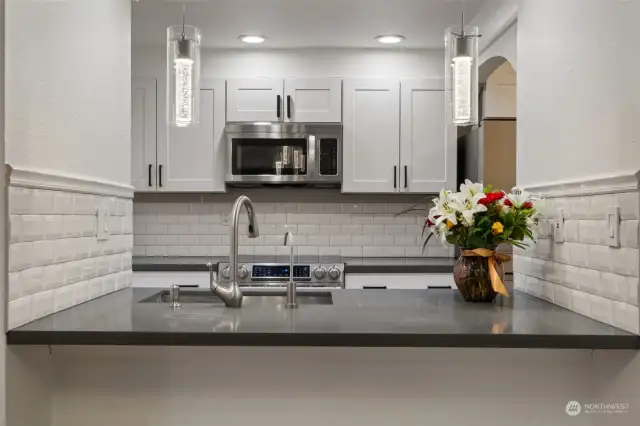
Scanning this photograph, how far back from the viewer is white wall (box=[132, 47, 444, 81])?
13.9ft

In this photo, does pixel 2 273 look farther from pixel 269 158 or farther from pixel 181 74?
pixel 269 158

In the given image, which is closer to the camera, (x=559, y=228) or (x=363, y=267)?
(x=559, y=228)

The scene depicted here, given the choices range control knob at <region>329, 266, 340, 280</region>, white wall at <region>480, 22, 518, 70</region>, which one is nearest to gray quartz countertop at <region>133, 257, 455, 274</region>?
range control knob at <region>329, 266, 340, 280</region>

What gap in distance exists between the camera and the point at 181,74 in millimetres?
2217

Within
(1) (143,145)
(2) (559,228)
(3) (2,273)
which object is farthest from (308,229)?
(3) (2,273)

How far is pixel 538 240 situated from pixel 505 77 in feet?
7.46

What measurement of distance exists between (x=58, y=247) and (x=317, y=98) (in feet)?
8.78

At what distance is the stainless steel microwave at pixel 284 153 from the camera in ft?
13.2

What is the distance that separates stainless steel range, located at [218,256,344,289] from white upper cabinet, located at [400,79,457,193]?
33.7 inches

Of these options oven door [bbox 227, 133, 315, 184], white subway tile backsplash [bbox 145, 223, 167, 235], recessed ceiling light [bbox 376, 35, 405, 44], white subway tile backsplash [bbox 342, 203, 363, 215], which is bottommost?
white subway tile backsplash [bbox 145, 223, 167, 235]

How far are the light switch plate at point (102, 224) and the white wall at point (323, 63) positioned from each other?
7.40 feet

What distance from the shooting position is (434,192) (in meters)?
4.18

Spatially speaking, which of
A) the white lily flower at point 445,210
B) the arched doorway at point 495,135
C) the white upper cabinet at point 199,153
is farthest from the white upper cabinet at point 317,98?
the white lily flower at point 445,210

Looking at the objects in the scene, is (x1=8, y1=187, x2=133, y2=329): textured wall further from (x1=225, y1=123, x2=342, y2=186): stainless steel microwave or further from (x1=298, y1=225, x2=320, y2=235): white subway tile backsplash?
(x1=298, y1=225, x2=320, y2=235): white subway tile backsplash
